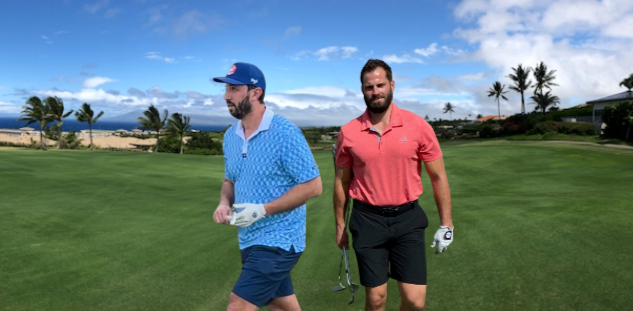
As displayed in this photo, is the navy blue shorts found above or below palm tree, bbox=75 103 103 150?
below

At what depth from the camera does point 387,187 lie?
378 cm

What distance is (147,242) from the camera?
26.3 ft

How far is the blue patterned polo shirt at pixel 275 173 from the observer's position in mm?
3064

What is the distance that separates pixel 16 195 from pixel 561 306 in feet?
45.2

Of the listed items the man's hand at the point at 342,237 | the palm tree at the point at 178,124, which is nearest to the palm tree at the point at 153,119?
the palm tree at the point at 178,124

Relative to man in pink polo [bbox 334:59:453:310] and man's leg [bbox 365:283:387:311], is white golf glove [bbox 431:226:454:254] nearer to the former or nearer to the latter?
man in pink polo [bbox 334:59:453:310]

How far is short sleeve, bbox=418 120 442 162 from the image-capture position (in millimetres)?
3809

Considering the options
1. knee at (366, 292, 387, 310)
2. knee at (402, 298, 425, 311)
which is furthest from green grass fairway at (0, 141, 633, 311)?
knee at (402, 298, 425, 311)

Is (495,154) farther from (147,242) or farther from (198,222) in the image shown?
(147,242)

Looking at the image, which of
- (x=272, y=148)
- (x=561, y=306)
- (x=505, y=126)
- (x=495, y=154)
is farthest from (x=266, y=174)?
(x=505, y=126)

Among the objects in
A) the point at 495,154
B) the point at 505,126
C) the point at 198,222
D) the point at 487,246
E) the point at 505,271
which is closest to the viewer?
the point at 505,271

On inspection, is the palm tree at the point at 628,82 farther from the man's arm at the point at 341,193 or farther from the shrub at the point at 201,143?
the man's arm at the point at 341,193

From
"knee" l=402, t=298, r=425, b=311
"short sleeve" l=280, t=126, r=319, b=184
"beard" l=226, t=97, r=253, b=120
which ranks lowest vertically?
"knee" l=402, t=298, r=425, b=311

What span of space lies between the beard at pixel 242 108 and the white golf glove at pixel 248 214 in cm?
65
